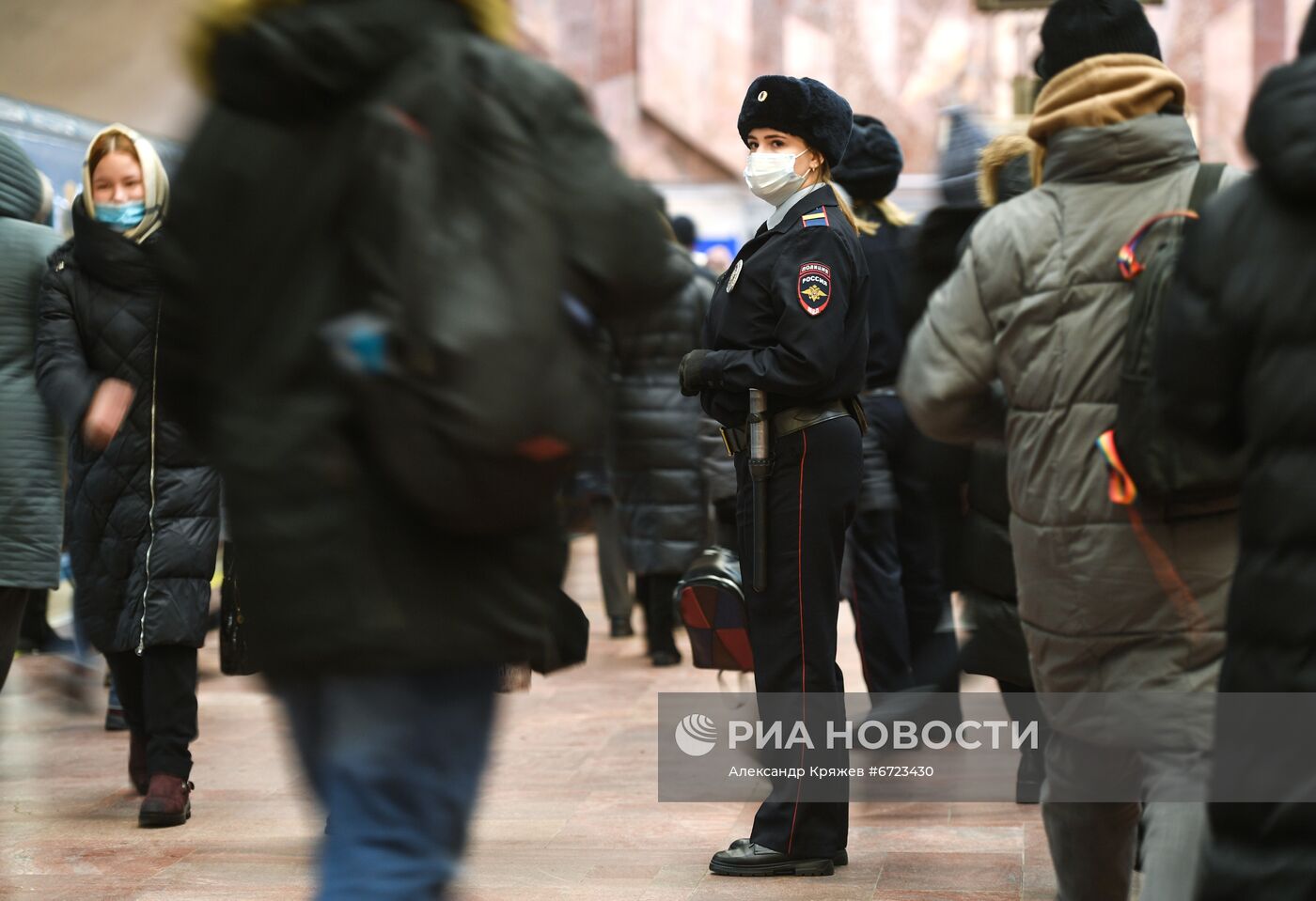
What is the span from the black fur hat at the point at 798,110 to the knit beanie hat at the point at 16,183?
2152 millimetres

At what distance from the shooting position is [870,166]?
20.5 feet

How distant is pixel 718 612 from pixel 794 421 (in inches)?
27.7

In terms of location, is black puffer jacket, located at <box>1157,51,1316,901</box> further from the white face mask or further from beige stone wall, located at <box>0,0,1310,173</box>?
beige stone wall, located at <box>0,0,1310,173</box>

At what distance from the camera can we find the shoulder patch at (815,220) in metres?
4.50

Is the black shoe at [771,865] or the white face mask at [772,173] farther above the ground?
the white face mask at [772,173]

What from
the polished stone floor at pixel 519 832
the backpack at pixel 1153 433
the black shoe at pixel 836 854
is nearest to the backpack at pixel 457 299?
the backpack at pixel 1153 433

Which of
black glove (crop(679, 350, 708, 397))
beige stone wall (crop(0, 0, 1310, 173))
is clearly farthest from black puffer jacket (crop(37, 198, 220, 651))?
beige stone wall (crop(0, 0, 1310, 173))

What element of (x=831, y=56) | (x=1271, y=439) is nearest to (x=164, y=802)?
(x=1271, y=439)

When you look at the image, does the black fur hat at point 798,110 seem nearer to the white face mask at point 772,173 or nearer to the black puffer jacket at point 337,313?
the white face mask at point 772,173

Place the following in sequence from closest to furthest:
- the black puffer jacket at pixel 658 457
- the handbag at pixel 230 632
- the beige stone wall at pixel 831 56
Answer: the handbag at pixel 230 632 < the black puffer jacket at pixel 658 457 < the beige stone wall at pixel 831 56

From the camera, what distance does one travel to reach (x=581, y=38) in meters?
17.6

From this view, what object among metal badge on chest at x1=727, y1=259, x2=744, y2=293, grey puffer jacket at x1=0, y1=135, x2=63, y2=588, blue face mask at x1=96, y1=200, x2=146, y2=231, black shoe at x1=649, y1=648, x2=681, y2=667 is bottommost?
black shoe at x1=649, y1=648, x2=681, y2=667

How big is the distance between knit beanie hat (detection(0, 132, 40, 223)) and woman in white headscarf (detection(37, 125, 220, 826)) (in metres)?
0.14

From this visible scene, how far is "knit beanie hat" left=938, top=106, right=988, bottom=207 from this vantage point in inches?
221
